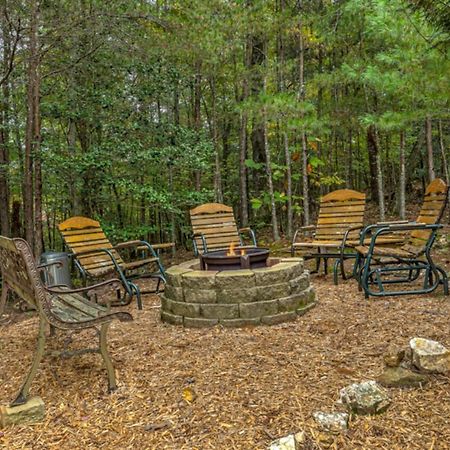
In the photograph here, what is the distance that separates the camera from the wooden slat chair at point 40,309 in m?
2.09

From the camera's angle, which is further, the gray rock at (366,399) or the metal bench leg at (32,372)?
the metal bench leg at (32,372)

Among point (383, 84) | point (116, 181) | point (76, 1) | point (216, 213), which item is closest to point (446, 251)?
point (383, 84)

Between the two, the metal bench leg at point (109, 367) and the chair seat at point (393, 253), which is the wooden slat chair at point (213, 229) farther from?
the metal bench leg at point (109, 367)

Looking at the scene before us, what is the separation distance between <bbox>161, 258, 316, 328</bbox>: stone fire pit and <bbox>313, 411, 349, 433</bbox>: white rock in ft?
4.64

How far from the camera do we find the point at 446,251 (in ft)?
20.4

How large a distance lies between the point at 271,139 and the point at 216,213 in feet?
20.2

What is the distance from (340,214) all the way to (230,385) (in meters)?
3.51

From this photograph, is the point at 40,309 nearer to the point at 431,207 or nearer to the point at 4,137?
the point at 431,207

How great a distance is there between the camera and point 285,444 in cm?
168

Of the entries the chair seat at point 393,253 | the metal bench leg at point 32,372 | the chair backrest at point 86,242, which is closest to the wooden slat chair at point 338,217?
the chair seat at point 393,253

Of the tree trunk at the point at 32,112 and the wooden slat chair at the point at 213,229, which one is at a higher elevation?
the tree trunk at the point at 32,112

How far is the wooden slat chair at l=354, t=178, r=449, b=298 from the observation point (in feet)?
12.3

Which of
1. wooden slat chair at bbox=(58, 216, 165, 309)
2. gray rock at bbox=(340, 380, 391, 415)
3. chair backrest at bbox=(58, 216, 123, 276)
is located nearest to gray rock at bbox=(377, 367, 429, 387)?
gray rock at bbox=(340, 380, 391, 415)

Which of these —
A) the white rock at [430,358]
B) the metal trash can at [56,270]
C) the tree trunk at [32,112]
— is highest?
the tree trunk at [32,112]
